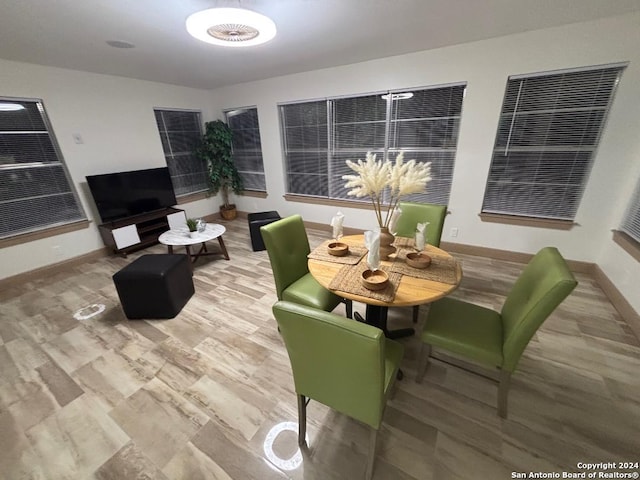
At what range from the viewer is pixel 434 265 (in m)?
1.65

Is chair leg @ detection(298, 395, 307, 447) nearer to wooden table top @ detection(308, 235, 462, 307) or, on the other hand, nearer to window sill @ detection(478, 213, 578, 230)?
wooden table top @ detection(308, 235, 462, 307)

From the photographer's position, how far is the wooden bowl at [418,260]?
1.60m

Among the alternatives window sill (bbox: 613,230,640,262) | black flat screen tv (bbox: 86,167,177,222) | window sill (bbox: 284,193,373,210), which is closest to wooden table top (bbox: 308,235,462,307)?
window sill (bbox: 613,230,640,262)

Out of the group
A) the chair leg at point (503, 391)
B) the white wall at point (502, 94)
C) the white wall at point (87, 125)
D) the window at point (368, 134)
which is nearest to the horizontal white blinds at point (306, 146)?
the window at point (368, 134)

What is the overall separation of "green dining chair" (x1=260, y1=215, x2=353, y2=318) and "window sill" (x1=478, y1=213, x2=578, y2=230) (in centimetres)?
233

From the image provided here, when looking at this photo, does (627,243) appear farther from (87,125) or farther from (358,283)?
(87,125)

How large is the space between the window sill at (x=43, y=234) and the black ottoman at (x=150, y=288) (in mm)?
1840

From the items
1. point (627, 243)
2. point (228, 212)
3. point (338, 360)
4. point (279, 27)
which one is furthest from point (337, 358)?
point (228, 212)

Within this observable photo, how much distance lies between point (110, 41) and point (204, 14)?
1.78m

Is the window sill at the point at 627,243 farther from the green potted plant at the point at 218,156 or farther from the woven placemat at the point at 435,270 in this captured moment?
the green potted plant at the point at 218,156

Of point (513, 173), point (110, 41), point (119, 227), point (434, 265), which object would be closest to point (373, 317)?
point (434, 265)

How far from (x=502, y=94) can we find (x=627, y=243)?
188cm

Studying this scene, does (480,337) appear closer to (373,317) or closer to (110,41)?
(373,317)

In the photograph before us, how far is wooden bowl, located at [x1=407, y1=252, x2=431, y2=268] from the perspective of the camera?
160 centimetres
